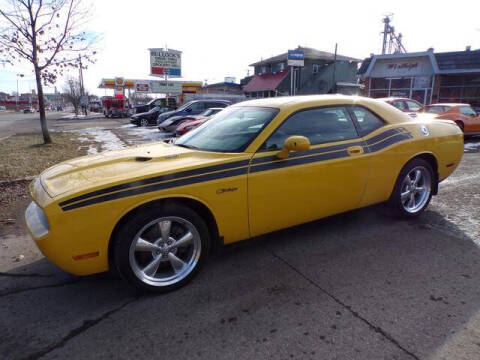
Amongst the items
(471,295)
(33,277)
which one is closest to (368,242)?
(471,295)

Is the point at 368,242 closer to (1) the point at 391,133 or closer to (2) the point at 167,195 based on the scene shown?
(1) the point at 391,133

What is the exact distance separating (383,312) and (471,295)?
0.81 meters

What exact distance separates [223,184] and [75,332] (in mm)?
1535

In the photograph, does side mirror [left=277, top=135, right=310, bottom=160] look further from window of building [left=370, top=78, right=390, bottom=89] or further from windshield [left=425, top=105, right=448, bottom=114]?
window of building [left=370, top=78, right=390, bottom=89]

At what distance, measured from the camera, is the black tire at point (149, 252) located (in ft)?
8.25

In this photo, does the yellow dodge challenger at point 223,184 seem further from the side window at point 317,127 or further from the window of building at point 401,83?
the window of building at point 401,83

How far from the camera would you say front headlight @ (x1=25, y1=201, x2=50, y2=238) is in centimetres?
242

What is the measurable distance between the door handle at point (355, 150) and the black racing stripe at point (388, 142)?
153 mm

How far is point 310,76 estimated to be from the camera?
3812 centimetres

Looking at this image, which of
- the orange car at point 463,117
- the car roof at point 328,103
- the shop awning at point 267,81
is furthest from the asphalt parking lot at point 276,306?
the shop awning at point 267,81

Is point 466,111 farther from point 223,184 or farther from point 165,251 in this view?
point 165,251

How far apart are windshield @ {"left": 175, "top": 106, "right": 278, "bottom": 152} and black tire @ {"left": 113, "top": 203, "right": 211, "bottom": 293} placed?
A: 777 mm

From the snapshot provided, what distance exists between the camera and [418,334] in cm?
222

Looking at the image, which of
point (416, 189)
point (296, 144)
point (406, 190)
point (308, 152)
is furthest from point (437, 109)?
point (296, 144)
